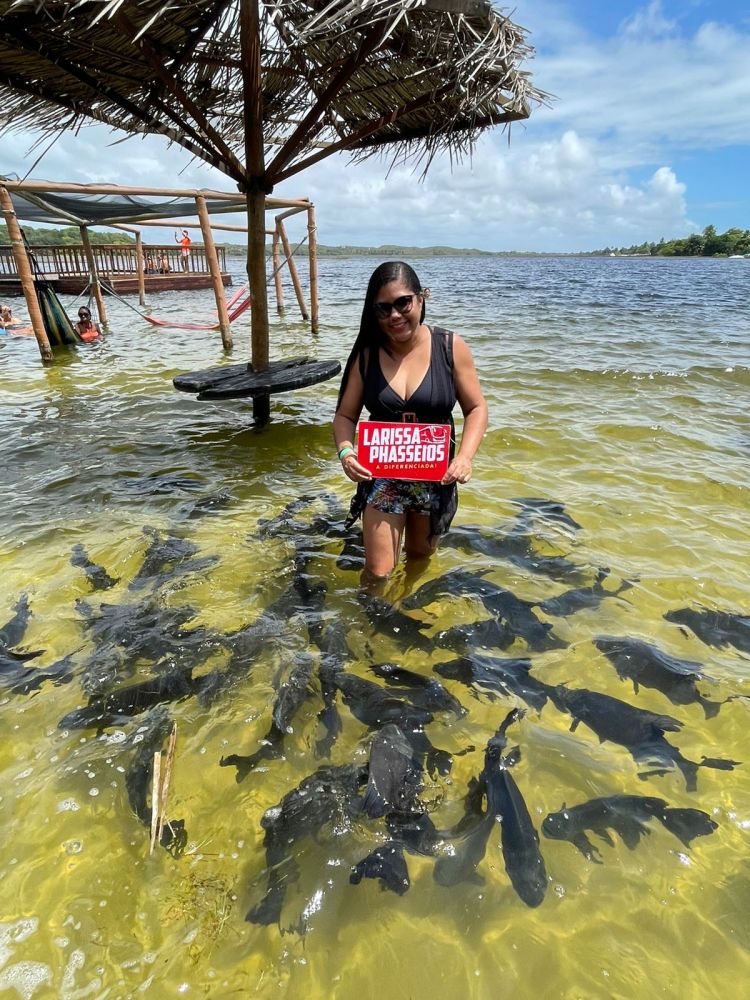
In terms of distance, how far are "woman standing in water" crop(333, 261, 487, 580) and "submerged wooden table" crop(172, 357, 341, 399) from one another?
3.07 m

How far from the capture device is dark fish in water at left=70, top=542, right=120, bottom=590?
430cm

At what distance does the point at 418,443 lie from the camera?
139 inches

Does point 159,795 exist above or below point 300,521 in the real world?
above

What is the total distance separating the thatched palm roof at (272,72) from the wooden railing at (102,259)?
21.0 m

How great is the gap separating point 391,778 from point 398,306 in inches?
101

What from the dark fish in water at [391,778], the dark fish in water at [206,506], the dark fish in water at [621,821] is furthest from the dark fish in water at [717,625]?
the dark fish in water at [206,506]

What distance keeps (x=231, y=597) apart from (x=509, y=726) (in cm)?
218

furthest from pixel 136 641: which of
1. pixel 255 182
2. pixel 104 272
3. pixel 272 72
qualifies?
pixel 104 272

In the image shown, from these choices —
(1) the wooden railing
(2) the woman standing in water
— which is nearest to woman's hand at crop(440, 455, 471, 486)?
(2) the woman standing in water

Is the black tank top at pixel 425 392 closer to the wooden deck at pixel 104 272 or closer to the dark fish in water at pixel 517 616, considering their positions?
the dark fish in water at pixel 517 616

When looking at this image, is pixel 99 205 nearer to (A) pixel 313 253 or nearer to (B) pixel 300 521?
(A) pixel 313 253

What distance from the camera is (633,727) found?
297 cm

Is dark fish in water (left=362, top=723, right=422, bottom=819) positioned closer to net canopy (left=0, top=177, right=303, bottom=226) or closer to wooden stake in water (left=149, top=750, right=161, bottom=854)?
wooden stake in water (left=149, top=750, right=161, bottom=854)

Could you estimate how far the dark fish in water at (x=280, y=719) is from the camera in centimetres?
279
